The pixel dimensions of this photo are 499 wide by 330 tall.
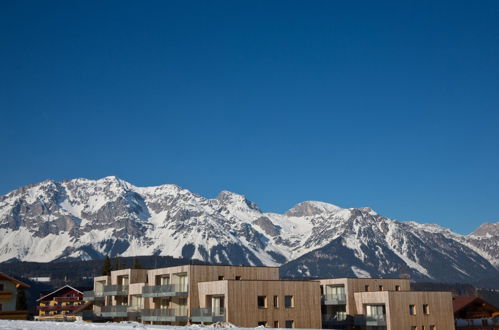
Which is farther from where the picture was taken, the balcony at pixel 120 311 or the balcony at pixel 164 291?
the balcony at pixel 120 311

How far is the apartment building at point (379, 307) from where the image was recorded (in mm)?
77750

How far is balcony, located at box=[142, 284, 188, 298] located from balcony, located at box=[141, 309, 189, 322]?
2.04 metres

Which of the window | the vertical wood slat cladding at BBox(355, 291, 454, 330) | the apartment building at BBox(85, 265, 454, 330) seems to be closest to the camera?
the apartment building at BBox(85, 265, 454, 330)

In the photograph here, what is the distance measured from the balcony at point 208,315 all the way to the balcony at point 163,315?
8.88ft

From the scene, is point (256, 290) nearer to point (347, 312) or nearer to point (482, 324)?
point (347, 312)

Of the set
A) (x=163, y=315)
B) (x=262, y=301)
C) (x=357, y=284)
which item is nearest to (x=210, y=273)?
(x=163, y=315)

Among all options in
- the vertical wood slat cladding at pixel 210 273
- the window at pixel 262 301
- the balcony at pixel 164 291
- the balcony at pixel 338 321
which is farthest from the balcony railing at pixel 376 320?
the balcony at pixel 164 291

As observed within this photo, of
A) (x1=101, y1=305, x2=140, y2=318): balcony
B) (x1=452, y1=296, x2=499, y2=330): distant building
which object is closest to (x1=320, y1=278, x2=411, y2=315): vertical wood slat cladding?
(x1=452, y1=296, x2=499, y2=330): distant building

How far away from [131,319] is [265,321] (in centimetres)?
2691

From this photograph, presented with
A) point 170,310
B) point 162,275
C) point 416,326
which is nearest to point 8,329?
point 170,310

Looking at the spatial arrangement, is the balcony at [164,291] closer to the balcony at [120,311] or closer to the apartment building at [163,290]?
the apartment building at [163,290]

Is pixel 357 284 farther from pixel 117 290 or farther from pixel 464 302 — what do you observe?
pixel 117 290

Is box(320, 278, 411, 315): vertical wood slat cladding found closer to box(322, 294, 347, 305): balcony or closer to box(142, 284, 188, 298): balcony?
box(322, 294, 347, 305): balcony

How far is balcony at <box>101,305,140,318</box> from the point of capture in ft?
288
